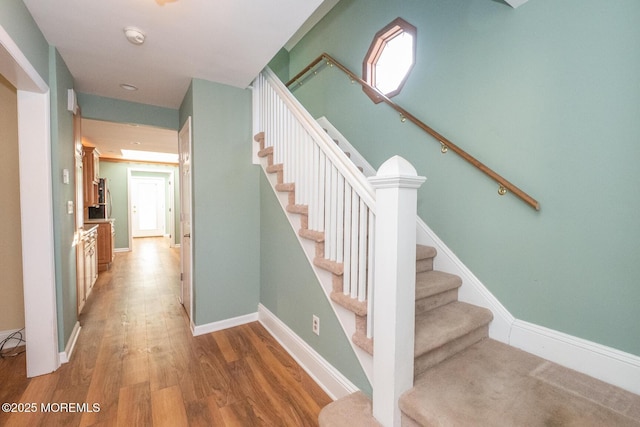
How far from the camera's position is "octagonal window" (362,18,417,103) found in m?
2.44

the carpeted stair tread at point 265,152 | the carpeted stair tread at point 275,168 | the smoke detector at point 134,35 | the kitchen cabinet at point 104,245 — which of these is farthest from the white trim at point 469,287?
the kitchen cabinet at point 104,245

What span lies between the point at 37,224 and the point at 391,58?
3238 millimetres

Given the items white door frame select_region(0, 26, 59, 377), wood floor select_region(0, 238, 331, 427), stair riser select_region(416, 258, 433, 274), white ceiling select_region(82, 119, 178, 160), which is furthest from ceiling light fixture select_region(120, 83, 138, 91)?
stair riser select_region(416, 258, 433, 274)

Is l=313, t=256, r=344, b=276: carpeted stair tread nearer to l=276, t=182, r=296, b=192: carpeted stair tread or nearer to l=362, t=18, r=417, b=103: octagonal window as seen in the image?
l=276, t=182, r=296, b=192: carpeted stair tread

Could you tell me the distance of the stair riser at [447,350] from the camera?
147 centimetres

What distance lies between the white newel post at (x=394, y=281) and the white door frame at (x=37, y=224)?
2255 mm

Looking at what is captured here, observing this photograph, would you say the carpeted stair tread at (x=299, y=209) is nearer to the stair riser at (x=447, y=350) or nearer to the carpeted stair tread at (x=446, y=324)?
the carpeted stair tread at (x=446, y=324)

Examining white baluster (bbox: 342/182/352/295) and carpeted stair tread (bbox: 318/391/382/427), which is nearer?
carpeted stair tread (bbox: 318/391/382/427)

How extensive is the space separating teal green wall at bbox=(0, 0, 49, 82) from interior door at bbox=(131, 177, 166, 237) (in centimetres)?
827

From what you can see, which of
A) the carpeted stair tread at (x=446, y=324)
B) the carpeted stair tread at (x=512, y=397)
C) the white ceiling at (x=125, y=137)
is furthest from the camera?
the white ceiling at (x=125, y=137)

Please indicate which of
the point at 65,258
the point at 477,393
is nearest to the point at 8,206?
the point at 65,258

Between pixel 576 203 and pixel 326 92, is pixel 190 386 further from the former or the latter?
pixel 326 92

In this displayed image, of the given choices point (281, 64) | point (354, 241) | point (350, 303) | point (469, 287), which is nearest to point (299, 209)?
point (354, 241)

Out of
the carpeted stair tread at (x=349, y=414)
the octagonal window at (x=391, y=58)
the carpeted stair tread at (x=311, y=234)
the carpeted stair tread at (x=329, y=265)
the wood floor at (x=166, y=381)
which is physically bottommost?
the wood floor at (x=166, y=381)
